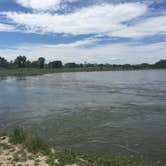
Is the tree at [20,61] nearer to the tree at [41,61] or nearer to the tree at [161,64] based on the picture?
the tree at [41,61]

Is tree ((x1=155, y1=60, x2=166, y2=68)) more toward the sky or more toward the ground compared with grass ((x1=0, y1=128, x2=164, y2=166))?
more toward the sky

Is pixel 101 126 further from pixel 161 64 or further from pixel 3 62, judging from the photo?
pixel 161 64

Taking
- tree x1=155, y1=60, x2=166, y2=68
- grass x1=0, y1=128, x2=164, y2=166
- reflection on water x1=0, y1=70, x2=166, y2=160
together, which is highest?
tree x1=155, y1=60, x2=166, y2=68

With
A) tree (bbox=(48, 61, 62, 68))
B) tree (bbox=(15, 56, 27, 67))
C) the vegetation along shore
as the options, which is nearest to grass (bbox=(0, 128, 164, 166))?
the vegetation along shore

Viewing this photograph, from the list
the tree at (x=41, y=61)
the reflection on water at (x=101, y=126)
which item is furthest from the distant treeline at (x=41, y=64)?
the reflection on water at (x=101, y=126)

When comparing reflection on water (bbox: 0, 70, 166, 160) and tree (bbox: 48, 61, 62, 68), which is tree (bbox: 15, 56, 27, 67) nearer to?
tree (bbox: 48, 61, 62, 68)

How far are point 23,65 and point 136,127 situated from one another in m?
146

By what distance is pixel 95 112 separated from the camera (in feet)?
75.6

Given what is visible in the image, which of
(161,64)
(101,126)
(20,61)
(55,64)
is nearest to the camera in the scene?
(101,126)

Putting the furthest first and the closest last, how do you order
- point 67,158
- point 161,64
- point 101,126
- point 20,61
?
point 161,64, point 20,61, point 101,126, point 67,158

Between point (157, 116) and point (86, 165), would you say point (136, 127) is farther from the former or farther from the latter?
point (86, 165)

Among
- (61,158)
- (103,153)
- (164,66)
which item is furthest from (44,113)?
(164,66)

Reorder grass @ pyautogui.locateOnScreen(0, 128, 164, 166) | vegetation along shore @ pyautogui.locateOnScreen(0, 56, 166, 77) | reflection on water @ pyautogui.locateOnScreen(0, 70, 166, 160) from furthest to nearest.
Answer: vegetation along shore @ pyautogui.locateOnScreen(0, 56, 166, 77), reflection on water @ pyautogui.locateOnScreen(0, 70, 166, 160), grass @ pyautogui.locateOnScreen(0, 128, 164, 166)

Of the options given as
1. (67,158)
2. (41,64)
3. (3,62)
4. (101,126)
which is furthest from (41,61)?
(67,158)
